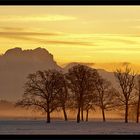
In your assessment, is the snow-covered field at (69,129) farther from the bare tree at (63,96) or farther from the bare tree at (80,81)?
the bare tree at (80,81)

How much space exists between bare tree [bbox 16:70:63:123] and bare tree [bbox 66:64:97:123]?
0.70m

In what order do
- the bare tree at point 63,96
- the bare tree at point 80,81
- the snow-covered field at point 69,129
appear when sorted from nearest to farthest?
the snow-covered field at point 69,129 < the bare tree at point 63,96 < the bare tree at point 80,81

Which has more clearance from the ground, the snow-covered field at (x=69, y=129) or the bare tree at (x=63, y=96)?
the bare tree at (x=63, y=96)

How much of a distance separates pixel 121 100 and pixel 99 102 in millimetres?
1939

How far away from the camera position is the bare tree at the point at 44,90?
29.3 m

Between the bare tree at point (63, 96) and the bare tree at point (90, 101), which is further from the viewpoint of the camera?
the bare tree at point (90, 101)

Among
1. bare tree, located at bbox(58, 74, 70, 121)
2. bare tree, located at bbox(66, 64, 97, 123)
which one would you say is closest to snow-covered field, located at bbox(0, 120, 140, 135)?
bare tree, located at bbox(58, 74, 70, 121)

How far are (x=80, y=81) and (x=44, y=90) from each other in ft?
7.04

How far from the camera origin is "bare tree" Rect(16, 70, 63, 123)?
96.0 feet

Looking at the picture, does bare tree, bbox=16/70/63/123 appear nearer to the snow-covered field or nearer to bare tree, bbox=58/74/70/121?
bare tree, bbox=58/74/70/121

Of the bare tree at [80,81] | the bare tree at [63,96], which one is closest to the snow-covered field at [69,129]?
the bare tree at [63,96]

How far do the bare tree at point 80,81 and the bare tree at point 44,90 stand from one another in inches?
27.5
